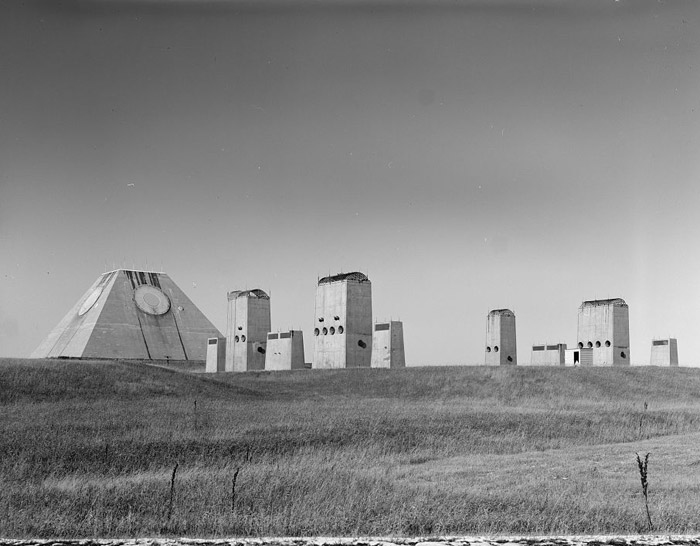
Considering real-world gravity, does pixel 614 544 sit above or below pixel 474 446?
above

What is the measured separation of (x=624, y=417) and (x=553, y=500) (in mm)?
14881

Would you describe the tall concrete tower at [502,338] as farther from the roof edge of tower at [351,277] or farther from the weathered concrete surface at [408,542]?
the weathered concrete surface at [408,542]

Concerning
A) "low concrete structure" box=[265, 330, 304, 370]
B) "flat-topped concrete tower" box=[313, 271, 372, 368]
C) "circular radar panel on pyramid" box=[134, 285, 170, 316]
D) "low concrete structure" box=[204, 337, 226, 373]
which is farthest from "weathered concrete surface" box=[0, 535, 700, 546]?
"circular radar panel on pyramid" box=[134, 285, 170, 316]

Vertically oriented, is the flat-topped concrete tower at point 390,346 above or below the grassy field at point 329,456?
above

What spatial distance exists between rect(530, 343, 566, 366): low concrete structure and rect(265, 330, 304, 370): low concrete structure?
15.8 metres

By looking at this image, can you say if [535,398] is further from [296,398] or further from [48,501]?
[48,501]

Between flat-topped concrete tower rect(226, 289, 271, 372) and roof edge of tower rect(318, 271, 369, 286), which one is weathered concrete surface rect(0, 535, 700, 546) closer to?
roof edge of tower rect(318, 271, 369, 286)

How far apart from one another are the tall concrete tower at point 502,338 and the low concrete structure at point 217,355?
1774 centimetres

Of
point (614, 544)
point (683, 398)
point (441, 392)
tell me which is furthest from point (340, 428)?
point (683, 398)

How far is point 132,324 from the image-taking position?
61.5 metres

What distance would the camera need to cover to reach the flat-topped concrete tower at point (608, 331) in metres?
44.9

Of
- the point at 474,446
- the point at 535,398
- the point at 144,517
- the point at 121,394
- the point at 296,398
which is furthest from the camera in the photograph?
the point at 535,398

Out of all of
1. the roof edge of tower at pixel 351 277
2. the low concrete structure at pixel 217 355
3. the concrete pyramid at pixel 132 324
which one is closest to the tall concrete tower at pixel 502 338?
the roof edge of tower at pixel 351 277

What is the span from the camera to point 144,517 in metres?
→ 9.41
